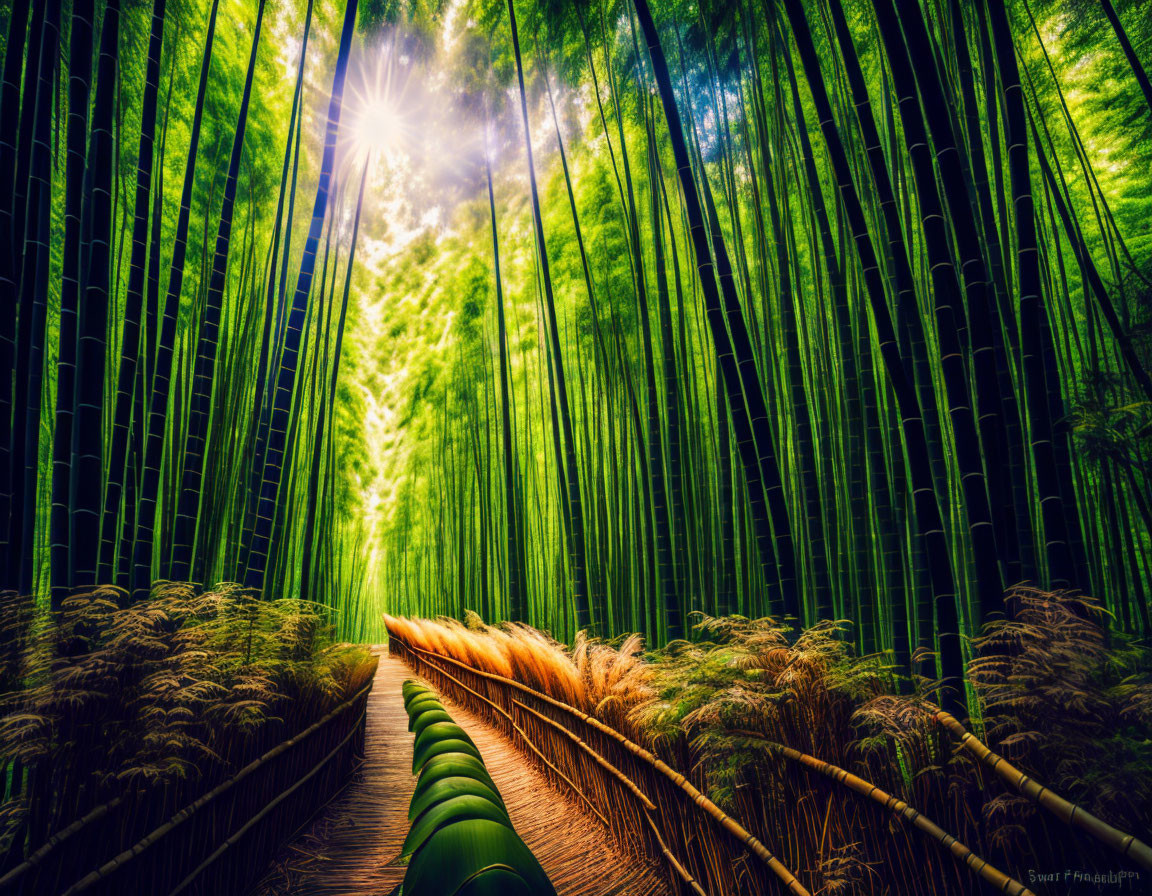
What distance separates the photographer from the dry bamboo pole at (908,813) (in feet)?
2.79

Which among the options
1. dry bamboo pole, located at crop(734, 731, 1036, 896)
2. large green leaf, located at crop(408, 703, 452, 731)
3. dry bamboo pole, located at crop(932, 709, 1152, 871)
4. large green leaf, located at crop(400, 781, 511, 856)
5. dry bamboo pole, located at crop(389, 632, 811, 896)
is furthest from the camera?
large green leaf, located at crop(408, 703, 452, 731)

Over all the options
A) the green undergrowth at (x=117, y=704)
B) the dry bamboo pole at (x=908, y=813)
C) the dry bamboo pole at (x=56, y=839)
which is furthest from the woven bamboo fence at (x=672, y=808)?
the dry bamboo pole at (x=56, y=839)

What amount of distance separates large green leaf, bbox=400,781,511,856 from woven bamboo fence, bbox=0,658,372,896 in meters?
0.56

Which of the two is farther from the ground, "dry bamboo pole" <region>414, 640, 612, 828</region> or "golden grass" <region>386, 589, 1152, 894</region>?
"golden grass" <region>386, 589, 1152, 894</region>

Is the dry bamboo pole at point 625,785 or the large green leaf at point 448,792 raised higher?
the large green leaf at point 448,792

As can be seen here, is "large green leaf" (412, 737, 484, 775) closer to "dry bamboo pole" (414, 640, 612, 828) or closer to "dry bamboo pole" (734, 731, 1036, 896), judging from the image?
"dry bamboo pole" (414, 640, 612, 828)

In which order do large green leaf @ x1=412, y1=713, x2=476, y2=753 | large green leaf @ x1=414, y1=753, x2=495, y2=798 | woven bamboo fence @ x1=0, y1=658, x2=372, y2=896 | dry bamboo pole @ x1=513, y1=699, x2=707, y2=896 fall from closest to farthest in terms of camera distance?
woven bamboo fence @ x1=0, y1=658, x2=372, y2=896 < dry bamboo pole @ x1=513, y1=699, x2=707, y2=896 < large green leaf @ x1=414, y1=753, x2=495, y2=798 < large green leaf @ x1=412, y1=713, x2=476, y2=753

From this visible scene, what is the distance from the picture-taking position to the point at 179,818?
Result: 1.46 meters

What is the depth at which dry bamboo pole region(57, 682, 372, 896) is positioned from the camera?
45.9 inches

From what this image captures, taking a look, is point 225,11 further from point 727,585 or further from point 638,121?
point 727,585

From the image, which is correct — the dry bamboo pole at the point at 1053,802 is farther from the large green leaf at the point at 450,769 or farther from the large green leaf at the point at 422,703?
the large green leaf at the point at 422,703

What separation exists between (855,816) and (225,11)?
5.05 m

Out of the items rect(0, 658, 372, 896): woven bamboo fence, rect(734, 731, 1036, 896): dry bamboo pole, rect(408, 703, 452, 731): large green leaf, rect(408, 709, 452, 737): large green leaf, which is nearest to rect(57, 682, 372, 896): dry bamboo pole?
rect(0, 658, 372, 896): woven bamboo fence

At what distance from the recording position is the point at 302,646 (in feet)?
8.30
